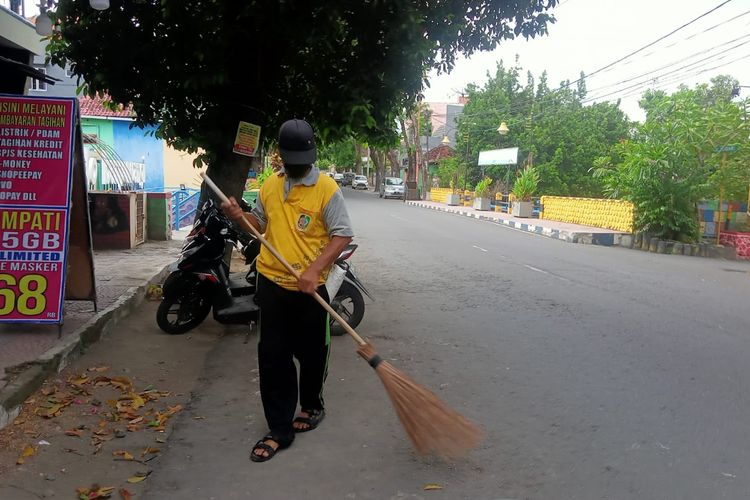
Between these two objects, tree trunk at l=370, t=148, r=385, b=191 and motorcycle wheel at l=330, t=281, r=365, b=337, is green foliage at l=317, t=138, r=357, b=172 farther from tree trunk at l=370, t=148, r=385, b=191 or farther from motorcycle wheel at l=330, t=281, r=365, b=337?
motorcycle wheel at l=330, t=281, r=365, b=337

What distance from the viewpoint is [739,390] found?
4.46m

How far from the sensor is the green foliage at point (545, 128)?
33.3 metres

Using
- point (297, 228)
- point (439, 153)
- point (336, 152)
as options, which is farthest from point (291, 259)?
point (439, 153)

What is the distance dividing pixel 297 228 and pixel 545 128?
Answer: 32152 mm

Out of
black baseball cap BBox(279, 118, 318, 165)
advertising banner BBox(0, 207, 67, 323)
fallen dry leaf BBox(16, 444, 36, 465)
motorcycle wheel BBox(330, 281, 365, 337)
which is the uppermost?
black baseball cap BBox(279, 118, 318, 165)

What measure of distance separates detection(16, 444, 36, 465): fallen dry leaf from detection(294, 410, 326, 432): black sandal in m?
1.37

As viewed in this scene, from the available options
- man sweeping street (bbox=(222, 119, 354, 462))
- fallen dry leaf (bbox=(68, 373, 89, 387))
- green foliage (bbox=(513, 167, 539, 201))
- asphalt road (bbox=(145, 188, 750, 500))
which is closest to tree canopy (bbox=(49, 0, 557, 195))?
asphalt road (bbox=(145, 188, 750, 500))

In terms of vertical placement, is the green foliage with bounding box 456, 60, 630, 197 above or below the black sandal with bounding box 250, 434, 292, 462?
above

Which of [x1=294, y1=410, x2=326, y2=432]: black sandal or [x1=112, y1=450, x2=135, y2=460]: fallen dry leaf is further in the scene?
[x1=294, y1=410, x2=326, y2=432]: black sandal

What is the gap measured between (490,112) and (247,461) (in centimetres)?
3617

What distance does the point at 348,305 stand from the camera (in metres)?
5.98

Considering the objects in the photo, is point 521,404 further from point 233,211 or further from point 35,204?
point 35,204

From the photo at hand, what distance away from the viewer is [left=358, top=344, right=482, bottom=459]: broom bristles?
3.10m

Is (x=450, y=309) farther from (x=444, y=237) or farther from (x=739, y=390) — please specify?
(x=444, y=237)
